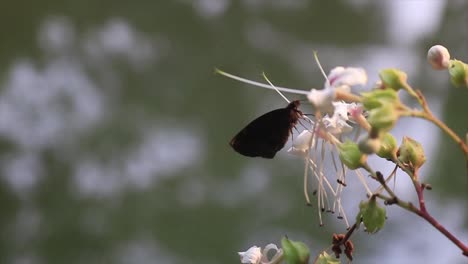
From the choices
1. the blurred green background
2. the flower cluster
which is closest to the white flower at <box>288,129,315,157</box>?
the flower cluster

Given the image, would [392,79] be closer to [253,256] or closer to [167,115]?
[253,256]

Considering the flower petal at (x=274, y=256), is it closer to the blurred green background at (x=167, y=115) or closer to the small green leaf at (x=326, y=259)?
the small green leaf at (x=326, y=259)

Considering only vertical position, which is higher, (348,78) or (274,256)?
(348,78)

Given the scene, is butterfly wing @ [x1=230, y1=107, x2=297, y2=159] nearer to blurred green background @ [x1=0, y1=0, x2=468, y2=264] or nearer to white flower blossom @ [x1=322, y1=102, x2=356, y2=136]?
white flower blossom @ [x1=322, y1=102, x2=356, y2=136]

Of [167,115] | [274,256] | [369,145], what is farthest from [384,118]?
[167,115]

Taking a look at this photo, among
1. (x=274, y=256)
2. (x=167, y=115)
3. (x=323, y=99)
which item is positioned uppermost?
(x=323, y=99)

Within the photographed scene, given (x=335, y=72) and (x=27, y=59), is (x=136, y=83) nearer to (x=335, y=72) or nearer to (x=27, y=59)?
(x=27, y=59)

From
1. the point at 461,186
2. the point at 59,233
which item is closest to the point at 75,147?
the point at 59,233
